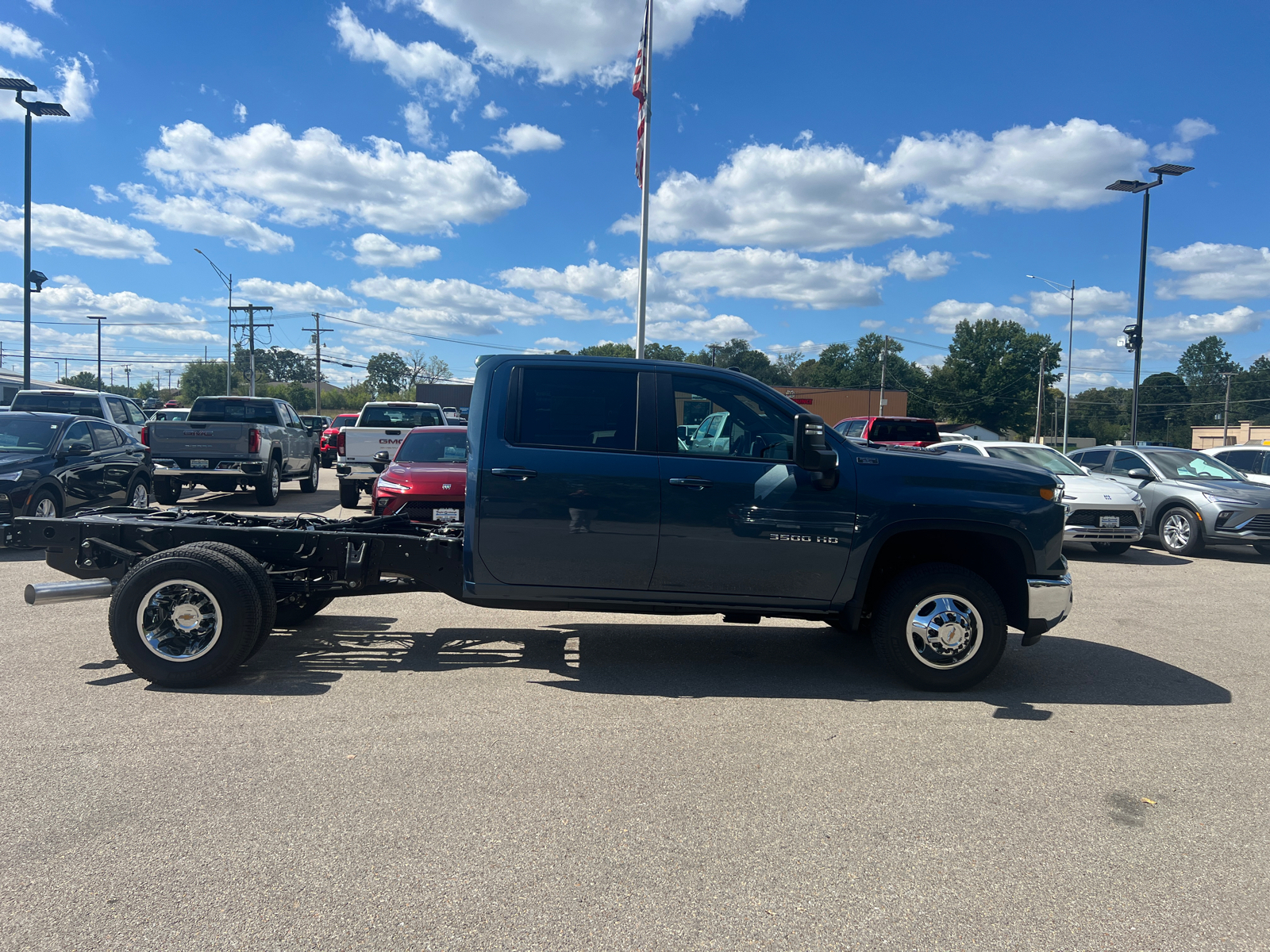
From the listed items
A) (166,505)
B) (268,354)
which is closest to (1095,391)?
(268,354)

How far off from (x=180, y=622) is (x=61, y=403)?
13501mm

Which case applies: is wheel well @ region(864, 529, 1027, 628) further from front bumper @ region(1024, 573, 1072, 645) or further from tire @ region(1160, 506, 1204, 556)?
tire @ region(1160, 506, 1204, 556)

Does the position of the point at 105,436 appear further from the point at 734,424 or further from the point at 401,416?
the point at 734,424

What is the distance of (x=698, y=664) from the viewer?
602 centimetres

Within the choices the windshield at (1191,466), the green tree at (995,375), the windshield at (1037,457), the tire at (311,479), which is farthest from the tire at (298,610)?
the green tree at (995,375)

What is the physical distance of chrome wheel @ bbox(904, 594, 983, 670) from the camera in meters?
5.34

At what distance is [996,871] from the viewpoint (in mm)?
3223

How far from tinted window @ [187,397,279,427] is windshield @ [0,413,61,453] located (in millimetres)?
5606

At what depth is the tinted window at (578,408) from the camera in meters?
5.34

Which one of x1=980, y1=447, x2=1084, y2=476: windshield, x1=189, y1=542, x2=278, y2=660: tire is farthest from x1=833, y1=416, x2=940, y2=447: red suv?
x1=189, y1=542, x2=278, y2=660: tire

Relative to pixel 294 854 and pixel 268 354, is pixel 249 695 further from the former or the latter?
pixel 268 354

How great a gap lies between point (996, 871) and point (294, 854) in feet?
8.86

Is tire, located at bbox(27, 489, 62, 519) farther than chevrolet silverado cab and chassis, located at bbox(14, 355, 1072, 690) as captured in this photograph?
Yes

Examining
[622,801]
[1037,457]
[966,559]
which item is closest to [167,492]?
[622,801]
